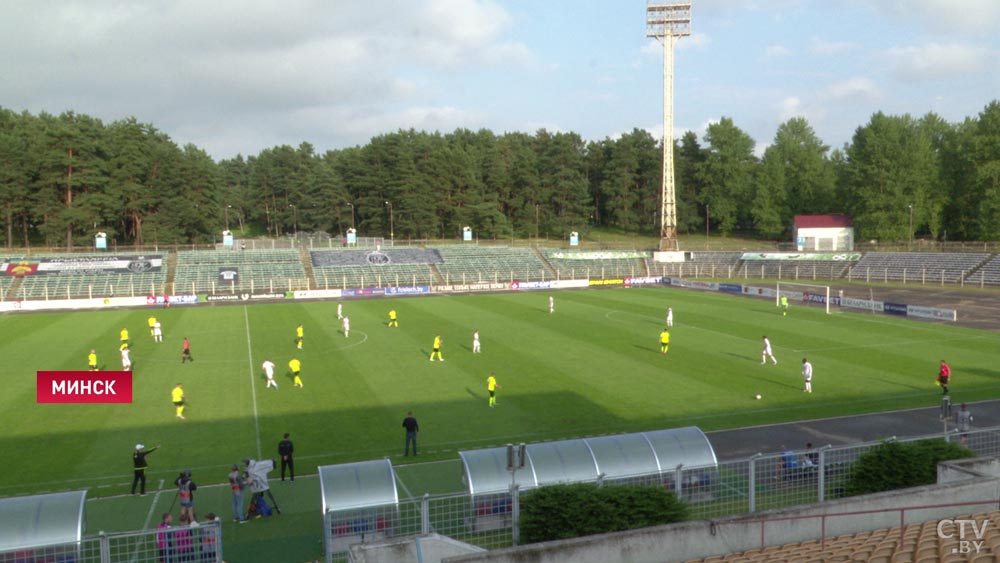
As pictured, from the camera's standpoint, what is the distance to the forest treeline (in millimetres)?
81938

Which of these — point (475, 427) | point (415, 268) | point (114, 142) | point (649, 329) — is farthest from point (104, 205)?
point (475, 427)

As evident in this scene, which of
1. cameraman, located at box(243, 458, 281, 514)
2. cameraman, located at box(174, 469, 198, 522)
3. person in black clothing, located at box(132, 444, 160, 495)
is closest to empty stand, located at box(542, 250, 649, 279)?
person in black clothing, located at box(132, 444, 160, 495)

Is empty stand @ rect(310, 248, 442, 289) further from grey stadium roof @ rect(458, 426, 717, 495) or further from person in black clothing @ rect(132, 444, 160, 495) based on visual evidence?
grey stadium roof @ rect(458, 426, 717, 495)

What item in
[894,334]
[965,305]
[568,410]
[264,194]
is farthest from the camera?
[264,194]

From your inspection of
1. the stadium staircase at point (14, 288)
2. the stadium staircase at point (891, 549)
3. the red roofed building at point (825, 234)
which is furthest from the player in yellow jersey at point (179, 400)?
the red roofed building at point (825, 234)

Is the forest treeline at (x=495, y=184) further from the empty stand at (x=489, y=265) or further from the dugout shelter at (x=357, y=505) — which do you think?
the dugout shelter at (x=357, y=505)

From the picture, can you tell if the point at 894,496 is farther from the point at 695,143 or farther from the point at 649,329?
the point at 695,143

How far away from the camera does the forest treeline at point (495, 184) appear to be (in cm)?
8194

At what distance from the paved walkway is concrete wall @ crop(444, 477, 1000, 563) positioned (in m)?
7.61

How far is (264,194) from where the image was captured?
5226 inches

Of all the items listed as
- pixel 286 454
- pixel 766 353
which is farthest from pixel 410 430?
pixel 766 353

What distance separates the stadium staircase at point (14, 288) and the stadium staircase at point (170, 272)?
453 inches

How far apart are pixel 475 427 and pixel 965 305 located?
4356 centimetres

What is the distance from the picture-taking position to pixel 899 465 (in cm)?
1225
